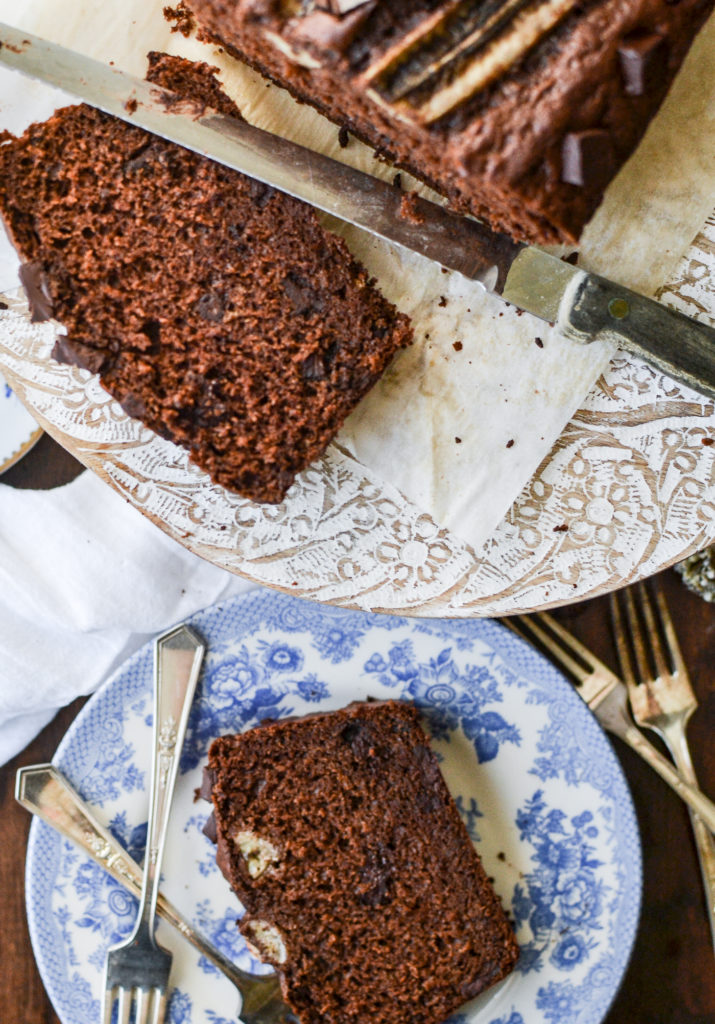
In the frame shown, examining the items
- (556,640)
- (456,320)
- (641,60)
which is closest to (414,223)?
(456,320)

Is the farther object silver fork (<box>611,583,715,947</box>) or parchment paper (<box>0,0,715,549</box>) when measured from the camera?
silver fork (<box>611,583,715,947</box>)

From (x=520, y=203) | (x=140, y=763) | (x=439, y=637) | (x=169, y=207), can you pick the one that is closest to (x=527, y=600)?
(x=439, y=637)

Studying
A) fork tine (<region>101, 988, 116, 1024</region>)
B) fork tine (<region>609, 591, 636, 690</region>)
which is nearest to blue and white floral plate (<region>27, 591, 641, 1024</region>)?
fork tine (<region>101, 988, 116, 1024</region>)

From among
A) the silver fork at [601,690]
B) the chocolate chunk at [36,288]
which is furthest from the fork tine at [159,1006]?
the chocolate chunk at [36,288]

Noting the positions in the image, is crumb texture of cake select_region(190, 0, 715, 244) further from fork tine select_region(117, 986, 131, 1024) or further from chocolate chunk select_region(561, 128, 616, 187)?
fork tine select_region(117, 986, 131, 1024)

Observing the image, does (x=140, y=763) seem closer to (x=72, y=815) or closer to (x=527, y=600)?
(x=72, y=815)

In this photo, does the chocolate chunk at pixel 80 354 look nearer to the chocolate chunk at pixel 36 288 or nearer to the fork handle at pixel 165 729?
the chocolate chunk at pixel 36 288

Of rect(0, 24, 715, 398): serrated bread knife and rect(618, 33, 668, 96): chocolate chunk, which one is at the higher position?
rect(618, 33, 668, 96): chocolate chunk
